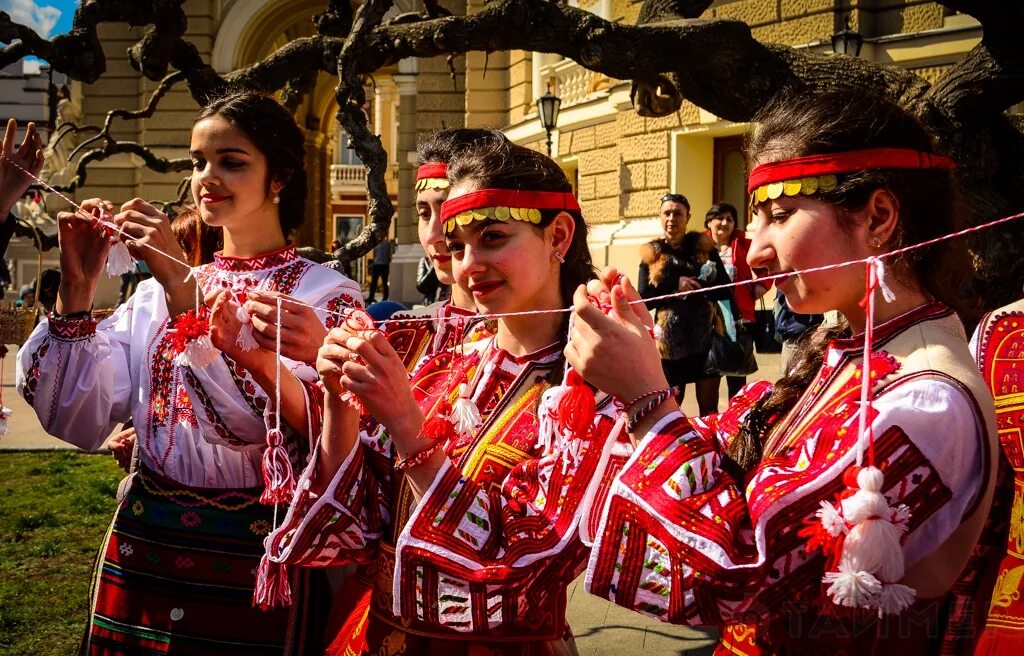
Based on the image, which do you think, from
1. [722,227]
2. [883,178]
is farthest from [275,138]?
[722,227]

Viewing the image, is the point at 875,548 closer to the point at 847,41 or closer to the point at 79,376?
the point at 79,376

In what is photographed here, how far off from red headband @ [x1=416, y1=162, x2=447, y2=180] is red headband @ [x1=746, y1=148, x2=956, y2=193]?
1.69 metres

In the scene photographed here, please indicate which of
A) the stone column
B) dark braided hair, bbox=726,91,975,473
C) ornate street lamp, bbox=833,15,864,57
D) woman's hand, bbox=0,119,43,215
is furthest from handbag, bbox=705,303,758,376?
the stone column

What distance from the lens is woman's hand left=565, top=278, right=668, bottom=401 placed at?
1.60 meters

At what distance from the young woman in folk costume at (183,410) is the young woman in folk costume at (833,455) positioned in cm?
112

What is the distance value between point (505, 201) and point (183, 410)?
1077 millimetres

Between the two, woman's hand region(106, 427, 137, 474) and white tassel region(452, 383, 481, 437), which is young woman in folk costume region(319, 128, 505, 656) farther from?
woman's hand region(106, 427, 137, 474)

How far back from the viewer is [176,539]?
8.43ft

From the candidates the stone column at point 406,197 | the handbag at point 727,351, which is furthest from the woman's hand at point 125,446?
the stone column at point 406,197

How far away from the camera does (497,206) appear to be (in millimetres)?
2188

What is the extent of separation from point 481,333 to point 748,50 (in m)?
4.63

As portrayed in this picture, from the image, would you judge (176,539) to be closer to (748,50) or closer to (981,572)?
(981,572)

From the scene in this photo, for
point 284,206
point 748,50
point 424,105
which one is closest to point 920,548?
point 284,206

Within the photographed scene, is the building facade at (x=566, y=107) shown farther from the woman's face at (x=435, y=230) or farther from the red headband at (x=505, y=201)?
the red headband at (x=505, y=201)
